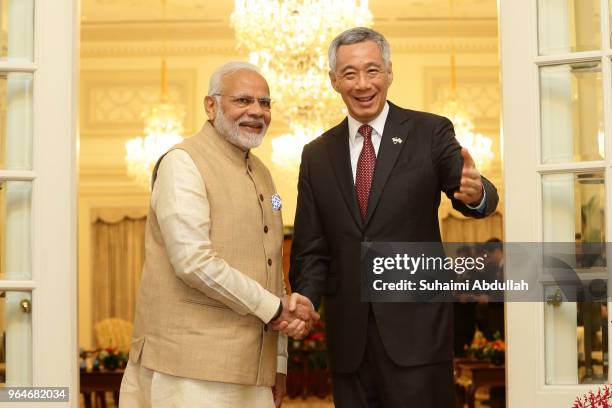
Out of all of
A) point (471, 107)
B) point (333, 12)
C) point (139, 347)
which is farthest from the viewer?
point (471, 107)

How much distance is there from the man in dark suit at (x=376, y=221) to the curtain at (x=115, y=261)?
35.5ft

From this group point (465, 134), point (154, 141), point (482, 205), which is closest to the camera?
point (482, 205)

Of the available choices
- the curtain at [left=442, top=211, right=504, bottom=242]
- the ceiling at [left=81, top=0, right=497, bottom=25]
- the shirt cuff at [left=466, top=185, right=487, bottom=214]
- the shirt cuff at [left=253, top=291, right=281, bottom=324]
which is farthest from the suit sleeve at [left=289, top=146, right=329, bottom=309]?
the curtain at [left=442, top=211, right=504, bottom=242]

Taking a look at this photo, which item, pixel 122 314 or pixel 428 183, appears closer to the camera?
pixel 428 183

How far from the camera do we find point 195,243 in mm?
3178

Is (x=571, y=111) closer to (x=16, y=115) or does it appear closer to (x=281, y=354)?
(x=281, y=354)

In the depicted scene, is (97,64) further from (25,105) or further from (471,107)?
(25,105)

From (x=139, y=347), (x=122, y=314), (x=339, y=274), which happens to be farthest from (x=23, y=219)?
(x=122, y=314)

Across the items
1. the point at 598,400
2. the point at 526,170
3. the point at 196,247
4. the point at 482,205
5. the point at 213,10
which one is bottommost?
the point at 598,400

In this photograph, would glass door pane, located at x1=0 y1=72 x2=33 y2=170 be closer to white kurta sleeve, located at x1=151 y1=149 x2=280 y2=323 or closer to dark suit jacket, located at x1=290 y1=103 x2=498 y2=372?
white kurta sleeve, located at x1=151 y1=149 x2=280 y2=323

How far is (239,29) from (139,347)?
18.0ft

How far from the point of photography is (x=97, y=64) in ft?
43.0

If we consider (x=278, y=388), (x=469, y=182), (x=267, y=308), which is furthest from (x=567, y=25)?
(x=278, y=388)

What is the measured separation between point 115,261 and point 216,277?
444 inches
